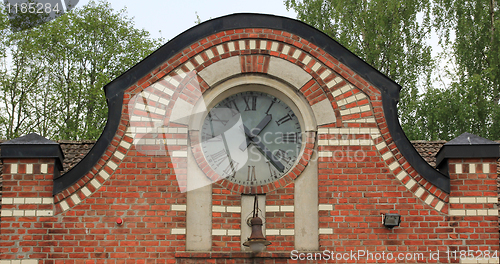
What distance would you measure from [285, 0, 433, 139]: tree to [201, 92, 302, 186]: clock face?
1087 centimetres

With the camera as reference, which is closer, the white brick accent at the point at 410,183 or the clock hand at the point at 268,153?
the white brick accent at the point at 410,183

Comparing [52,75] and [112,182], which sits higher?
[52,75]

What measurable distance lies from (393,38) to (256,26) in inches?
456

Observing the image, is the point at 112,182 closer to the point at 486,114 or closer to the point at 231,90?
the point at 231,90

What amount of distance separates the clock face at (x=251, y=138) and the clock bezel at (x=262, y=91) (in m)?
0.09

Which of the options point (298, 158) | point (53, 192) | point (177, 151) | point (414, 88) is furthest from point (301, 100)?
point (414, 88)

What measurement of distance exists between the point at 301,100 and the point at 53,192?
13.6 ft

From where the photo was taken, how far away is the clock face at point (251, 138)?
33.9 feet

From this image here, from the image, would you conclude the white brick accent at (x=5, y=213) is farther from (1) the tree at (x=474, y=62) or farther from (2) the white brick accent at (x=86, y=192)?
(1) the tree at (x=474, y=62)

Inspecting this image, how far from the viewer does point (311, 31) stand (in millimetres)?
10570

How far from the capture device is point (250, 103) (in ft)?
35.0

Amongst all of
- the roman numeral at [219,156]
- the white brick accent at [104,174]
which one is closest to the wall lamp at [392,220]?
the roman numeral at [219,156]

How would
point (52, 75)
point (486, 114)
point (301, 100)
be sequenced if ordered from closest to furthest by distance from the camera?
1. point (301, 100)
2. point (486, 114)
3. point (52, 75)

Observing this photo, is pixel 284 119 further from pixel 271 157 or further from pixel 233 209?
pixel 233 209
